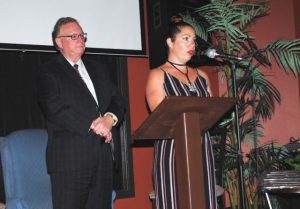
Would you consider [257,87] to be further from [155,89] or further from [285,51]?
[155,89]

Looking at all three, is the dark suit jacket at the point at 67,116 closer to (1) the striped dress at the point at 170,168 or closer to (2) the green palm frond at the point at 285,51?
(1) the striped dress at the point at 170,168

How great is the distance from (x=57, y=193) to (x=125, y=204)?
1834mm

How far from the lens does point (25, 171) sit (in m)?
2.67

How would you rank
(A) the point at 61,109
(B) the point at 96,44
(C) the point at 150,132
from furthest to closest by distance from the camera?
(B) the point at 96,44, (A) the point at 61,109, (C) the point at 150,132

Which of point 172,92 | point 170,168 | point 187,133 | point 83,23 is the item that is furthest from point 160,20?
point 187,133

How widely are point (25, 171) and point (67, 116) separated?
0.70 meters

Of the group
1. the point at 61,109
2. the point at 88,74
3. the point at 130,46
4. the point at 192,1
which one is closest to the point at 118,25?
the point at 130,46

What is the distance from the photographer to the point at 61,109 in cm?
222

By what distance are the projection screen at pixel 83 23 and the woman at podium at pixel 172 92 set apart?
1203 millimetres

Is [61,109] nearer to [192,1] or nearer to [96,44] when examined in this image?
[96,44]

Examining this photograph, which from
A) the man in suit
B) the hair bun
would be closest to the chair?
the man in suit

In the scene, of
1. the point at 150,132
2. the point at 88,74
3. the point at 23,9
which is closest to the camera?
the point at 150,132

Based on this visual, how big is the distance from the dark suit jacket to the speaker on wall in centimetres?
163

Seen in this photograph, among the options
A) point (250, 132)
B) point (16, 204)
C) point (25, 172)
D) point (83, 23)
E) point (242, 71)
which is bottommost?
point (16, 204)
